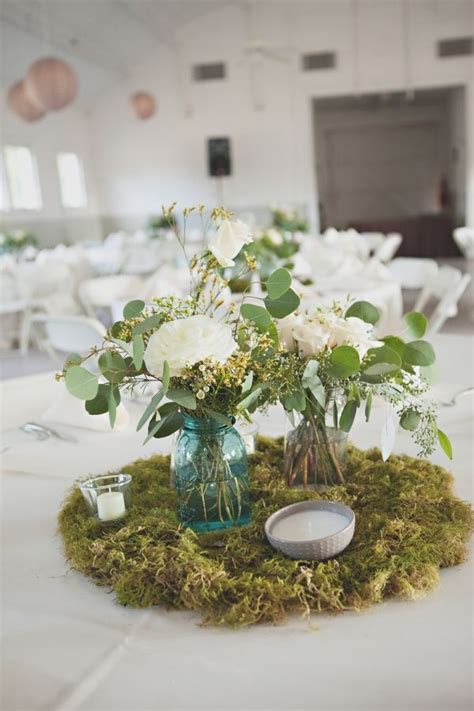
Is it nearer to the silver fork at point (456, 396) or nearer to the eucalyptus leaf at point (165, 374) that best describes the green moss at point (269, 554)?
the eucalyptus leaf at point (165, 374)

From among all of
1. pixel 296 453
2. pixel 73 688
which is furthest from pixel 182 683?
pixel 296 453

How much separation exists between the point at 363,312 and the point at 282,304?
7.8 inches

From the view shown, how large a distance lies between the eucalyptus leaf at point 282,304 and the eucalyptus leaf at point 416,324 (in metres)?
0.21

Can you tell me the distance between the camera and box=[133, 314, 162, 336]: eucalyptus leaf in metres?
0.97

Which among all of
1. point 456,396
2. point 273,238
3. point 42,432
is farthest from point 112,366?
point 273,238

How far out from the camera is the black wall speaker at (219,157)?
13.9m

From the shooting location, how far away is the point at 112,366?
1003 millimetres

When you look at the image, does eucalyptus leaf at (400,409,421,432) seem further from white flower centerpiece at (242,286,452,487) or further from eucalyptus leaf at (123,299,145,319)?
eucalyptus leaf at (123,299,145,319)

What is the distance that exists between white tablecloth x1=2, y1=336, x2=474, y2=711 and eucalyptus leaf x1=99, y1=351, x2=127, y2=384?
0.30 m

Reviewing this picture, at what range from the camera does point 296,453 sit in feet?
4.04

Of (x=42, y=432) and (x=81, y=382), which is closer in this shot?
(x=81, y=382)

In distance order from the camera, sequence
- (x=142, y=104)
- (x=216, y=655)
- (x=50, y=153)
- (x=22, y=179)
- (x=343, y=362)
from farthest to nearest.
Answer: (x=50, y=153), (x=22, y=179), (x=142, y=104), (x=343, y=362), (x=216, y=655)

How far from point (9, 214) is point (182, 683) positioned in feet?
39.8

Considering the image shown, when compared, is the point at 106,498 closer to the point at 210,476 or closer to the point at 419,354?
the point at 210,476
